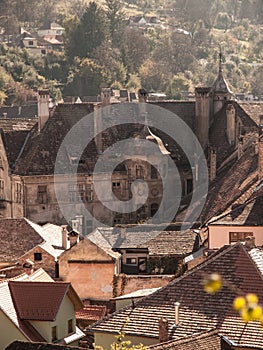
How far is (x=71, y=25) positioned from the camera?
128m

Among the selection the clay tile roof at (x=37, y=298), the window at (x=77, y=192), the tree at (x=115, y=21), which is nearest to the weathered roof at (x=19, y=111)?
the tree at (x=115, y=21)

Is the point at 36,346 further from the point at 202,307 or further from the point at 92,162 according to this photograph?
the point at 92,162

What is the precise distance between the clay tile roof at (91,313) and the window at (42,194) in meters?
20.4

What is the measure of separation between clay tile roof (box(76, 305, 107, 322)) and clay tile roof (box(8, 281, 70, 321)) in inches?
164

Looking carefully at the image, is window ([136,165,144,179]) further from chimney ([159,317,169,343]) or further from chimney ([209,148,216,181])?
chimney ([159,317,169,343])

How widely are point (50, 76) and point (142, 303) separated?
94.1m

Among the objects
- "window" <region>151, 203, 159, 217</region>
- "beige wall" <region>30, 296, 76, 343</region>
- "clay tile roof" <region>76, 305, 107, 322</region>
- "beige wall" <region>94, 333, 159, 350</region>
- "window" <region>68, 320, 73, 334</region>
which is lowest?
"window" <region>151, 203, 159, 217</region>

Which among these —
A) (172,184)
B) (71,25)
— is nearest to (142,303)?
(172,184)

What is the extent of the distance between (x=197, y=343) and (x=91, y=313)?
14492mm

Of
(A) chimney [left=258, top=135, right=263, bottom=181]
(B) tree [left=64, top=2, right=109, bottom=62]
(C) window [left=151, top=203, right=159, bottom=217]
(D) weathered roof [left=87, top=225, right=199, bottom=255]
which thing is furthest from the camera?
(B) tree [left=64, top=2, right=109, bottom=62]

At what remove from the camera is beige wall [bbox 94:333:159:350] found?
95.2 feet

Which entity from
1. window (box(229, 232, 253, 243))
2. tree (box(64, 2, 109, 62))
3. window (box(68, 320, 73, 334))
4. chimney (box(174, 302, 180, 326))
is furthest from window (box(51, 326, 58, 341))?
tree (box(64, 2, 109, 62))

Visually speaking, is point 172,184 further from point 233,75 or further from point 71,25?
point 233,75

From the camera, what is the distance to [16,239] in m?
51.8
